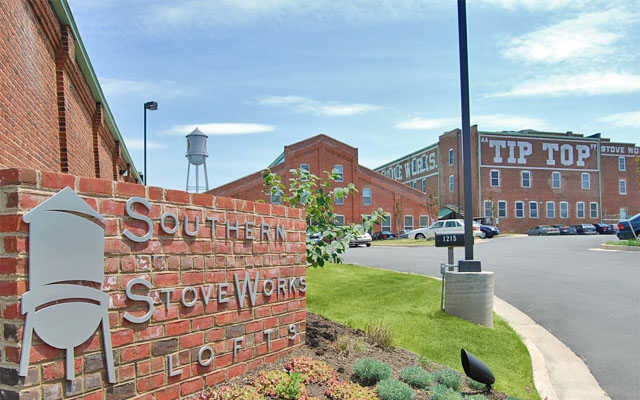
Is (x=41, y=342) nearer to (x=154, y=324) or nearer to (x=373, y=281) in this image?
(x=154, y=324)

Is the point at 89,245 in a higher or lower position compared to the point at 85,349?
higher

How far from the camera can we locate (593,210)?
185 ft

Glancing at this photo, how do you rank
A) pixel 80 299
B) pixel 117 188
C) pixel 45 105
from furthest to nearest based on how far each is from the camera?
pixel 45 105
pixel 117 188
pixel 80 299

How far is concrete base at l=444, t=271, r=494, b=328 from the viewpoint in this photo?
8.05m

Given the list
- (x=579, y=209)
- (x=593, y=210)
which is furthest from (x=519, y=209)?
(x=593, y=210)

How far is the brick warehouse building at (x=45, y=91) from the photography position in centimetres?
636

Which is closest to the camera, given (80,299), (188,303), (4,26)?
(80,299)

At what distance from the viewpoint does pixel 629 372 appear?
6.27 meters

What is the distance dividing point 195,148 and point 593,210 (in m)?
44.5

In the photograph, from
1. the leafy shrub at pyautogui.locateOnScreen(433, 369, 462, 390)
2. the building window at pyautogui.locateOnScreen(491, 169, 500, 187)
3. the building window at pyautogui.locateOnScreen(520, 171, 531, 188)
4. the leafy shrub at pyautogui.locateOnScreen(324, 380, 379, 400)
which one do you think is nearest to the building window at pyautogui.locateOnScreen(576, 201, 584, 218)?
the building window at pyautogui.locateOnScreen(520, 171, 531, 188)

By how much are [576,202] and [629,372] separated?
5564cm

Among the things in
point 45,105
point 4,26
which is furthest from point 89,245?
point 45,105

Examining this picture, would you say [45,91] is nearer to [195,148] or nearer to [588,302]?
[588,302]

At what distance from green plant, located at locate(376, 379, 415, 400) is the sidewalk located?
1.82 meters
